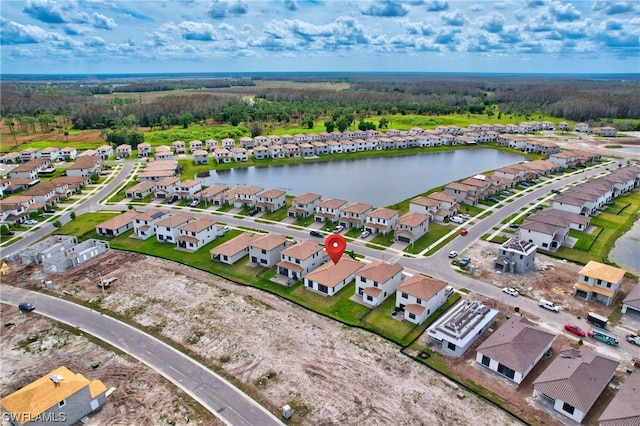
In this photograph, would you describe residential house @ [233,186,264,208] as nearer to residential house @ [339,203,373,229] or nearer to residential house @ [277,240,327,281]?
residential house @ [339,203,373,229]

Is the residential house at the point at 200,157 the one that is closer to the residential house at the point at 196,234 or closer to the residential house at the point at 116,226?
the residential house at the point at 116,226

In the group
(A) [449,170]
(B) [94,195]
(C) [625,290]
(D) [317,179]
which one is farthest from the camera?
(A) [449,170]

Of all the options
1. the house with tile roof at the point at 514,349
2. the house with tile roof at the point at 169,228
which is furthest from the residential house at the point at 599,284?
the house with tile roof at the point at 169,228

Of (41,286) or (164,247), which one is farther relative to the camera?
(164,247)

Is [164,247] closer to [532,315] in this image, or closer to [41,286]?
[41,286]

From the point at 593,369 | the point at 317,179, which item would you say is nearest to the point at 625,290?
the point at 593,369

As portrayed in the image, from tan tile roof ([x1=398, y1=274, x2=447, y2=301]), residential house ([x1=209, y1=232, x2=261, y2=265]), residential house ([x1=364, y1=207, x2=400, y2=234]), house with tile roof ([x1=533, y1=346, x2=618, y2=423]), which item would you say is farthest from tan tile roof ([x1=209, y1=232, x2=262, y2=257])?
house with tile roof ([x1=533, y1=346, x2=618, y2=423])
